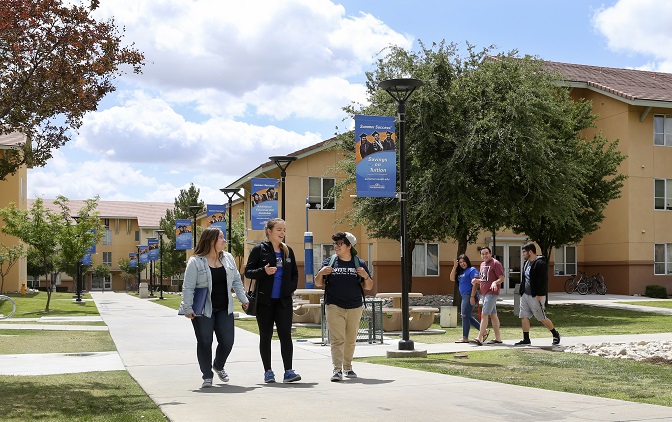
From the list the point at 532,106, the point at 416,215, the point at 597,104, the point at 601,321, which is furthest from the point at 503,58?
the point at 597,104

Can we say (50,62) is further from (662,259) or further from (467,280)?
(662,259)

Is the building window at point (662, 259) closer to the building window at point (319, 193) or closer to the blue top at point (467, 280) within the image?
the building window at point (319, 193)

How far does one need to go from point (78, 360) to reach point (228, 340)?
441 centimetres

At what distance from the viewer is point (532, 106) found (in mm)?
26547

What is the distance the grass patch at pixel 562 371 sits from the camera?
9289 mm

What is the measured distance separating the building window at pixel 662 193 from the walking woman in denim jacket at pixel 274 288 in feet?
115

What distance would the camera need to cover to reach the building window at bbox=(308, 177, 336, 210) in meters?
42.3

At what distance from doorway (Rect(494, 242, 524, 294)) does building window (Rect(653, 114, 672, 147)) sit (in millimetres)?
8777

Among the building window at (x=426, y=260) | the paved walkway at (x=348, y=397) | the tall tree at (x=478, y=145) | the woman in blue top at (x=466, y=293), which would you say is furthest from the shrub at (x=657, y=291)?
the paved walkway at (x=348, y=397)

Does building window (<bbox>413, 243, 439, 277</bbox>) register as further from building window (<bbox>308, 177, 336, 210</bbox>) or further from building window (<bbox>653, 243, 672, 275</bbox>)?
building window (<bbox>653, 243, 672, 275</bbox>)

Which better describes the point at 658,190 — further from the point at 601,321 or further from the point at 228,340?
the point at 228,340

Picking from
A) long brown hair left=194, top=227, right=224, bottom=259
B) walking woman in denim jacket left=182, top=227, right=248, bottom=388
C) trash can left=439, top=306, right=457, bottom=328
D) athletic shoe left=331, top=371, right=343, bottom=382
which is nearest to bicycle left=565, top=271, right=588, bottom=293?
trash can left=439, top=306, right=457, bottom=328

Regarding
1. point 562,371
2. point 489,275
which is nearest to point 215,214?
point 489,275

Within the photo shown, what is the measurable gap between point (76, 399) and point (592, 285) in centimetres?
3668
